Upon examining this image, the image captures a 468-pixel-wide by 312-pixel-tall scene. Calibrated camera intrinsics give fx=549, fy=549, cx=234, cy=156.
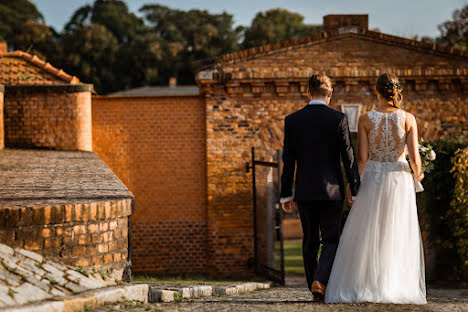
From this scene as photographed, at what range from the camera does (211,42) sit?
115 feet

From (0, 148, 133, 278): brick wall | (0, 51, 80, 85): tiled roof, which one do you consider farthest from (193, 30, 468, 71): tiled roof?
(0, 148, 133, 278): brick wall

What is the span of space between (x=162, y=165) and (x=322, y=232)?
7.14 metres

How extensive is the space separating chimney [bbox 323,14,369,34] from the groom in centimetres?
782

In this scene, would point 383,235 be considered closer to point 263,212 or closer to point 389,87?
point 389,87

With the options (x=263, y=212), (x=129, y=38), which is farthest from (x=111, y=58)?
(x=263, y=212)

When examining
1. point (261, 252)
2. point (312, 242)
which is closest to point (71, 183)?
point (312, 242)

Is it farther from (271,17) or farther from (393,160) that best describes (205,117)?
(271,17)

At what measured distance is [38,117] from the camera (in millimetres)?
10438

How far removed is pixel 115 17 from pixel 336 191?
34547 mm

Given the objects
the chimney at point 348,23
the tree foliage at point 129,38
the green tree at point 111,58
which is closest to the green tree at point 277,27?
the tree foliage at point 129,38

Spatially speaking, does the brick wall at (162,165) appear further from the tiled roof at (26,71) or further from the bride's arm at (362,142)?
the bride's arm at (362,142)

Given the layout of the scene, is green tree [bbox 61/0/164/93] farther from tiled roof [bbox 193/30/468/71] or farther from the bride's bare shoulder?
the bride's bare shoulder

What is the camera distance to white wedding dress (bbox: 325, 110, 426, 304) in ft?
14.7

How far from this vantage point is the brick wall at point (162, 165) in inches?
443
